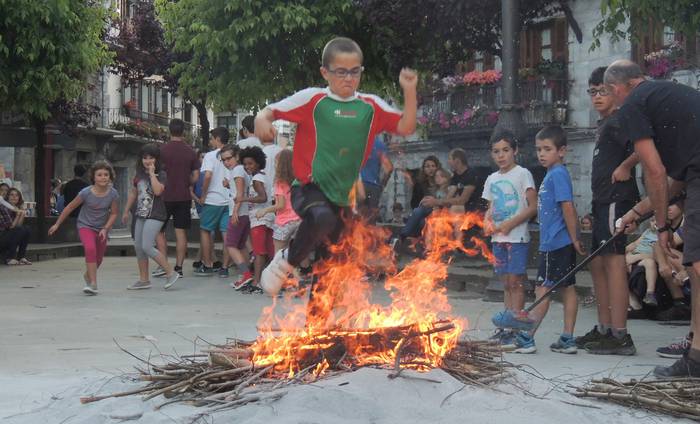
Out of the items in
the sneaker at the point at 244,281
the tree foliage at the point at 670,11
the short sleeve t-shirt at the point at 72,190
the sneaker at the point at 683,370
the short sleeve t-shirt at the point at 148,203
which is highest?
the tree foliage at the point at 670,11

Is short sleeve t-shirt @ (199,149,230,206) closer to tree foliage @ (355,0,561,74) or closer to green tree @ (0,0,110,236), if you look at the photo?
green tree @ (0,0,110,236)

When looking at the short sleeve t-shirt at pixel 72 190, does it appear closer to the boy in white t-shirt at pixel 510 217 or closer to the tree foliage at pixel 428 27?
the tree foliage at pixel 428 27

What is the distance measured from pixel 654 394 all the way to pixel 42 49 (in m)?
15.2

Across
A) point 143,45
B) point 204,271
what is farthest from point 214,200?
point 143,45

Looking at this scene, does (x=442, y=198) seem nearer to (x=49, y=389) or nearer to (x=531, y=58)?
(x=49, y=389)

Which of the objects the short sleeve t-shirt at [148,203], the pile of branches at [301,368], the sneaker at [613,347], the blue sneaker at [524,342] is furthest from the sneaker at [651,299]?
the short sleeve t-shirt at [148,203]

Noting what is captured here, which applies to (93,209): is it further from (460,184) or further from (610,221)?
(610,221)

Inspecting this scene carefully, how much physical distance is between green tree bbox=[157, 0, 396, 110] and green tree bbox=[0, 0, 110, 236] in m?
2.07

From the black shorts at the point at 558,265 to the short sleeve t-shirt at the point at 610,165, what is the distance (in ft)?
1.45

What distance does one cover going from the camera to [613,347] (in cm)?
706

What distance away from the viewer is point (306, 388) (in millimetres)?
4602

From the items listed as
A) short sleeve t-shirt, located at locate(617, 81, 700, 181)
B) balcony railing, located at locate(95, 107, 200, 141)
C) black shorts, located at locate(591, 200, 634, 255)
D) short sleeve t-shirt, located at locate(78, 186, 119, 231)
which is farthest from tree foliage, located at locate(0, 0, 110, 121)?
balcony railing, located at locate(95, 107, 200, 141)

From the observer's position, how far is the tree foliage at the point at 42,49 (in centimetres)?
1720

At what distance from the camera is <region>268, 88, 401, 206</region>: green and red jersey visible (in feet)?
18.7
